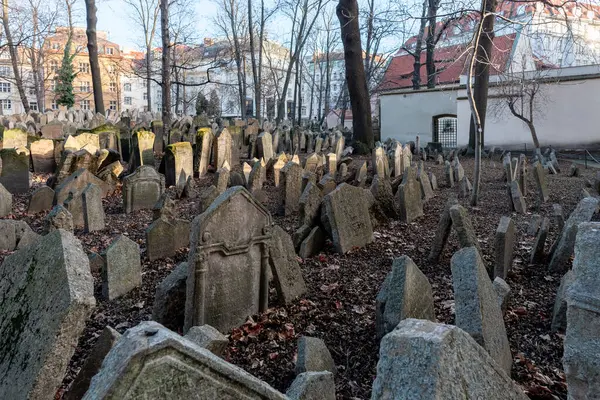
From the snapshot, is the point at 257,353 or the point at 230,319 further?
the point at 230,319

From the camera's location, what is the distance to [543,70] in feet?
79.1

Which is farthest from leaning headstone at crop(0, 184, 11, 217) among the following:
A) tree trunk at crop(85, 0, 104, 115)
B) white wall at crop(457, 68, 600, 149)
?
white wall at crop(457, 68, 600, 149)

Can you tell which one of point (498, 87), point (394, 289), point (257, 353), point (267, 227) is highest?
point (498, 87)

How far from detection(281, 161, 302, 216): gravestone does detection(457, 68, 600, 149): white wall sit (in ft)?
60.0

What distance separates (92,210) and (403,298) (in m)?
5.45

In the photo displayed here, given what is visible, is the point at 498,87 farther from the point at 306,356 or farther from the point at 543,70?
the point at 306,356

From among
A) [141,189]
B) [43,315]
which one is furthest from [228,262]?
[141,189]

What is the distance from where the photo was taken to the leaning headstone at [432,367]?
1501mm

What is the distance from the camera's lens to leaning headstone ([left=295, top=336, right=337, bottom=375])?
337cm

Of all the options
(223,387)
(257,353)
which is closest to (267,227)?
(257,353)

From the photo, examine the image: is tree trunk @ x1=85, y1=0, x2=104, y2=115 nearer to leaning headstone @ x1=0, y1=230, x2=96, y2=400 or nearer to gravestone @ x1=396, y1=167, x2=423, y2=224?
gravestone @ x1=396, y1=167, x2=423, y2=224

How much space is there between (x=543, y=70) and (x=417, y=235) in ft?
67.8

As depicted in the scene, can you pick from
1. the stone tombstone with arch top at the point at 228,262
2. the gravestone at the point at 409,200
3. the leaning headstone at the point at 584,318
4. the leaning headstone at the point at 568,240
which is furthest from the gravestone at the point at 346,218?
the leaning headstone at the point at 584,318

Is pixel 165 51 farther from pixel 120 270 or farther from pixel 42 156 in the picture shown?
pixel 120 270
